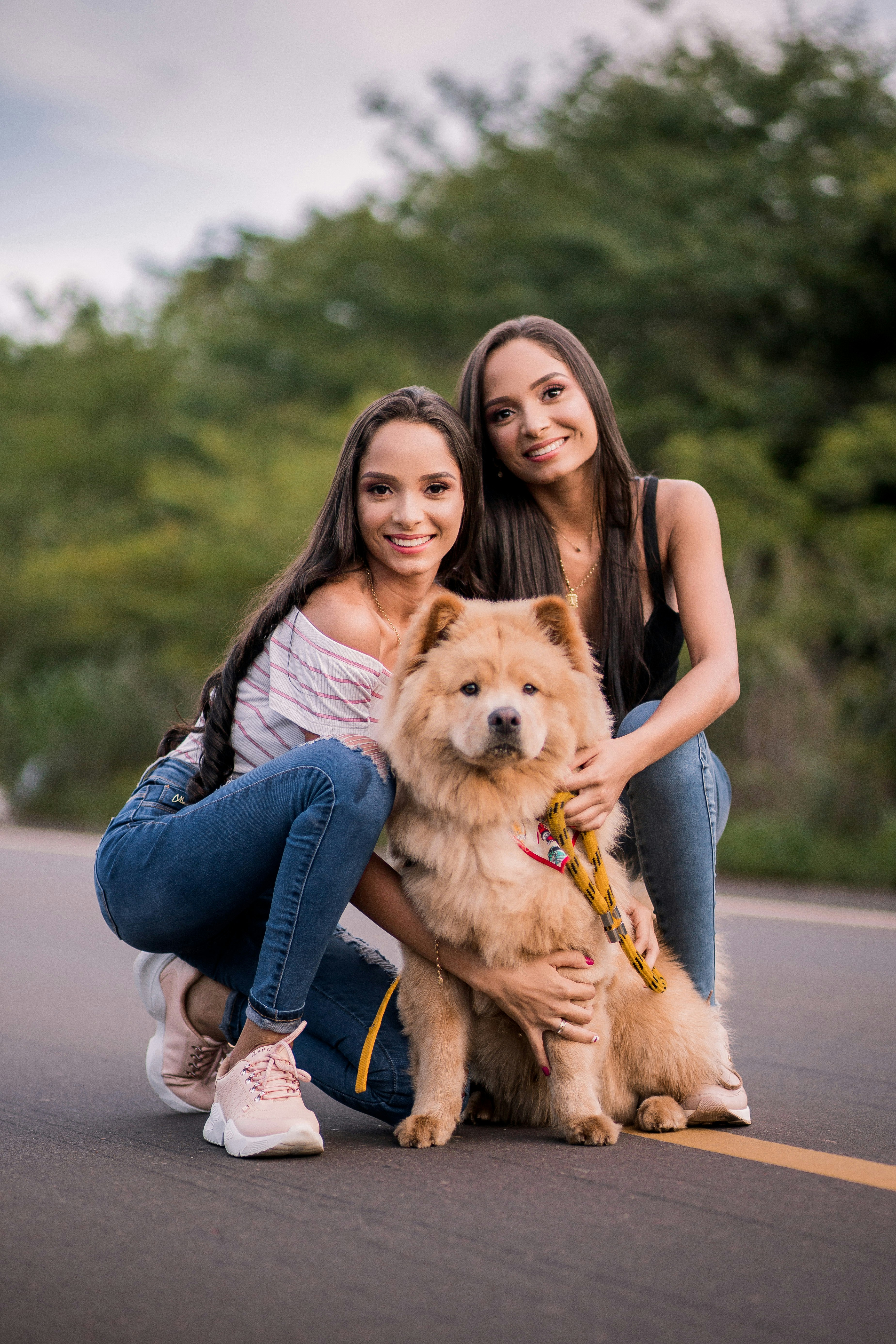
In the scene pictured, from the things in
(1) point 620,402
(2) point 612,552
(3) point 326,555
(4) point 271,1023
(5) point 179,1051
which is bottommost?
(5) point 179,1051

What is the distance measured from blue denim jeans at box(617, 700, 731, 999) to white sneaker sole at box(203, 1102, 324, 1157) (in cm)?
111

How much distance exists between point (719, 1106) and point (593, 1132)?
1.32 ft

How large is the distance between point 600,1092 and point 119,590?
16063 millimetres

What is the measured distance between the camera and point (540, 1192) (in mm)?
→ 2510

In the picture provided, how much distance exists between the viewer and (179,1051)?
3369 mm

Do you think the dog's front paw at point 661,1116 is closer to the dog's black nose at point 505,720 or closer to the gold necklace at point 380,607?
the dog's black nose at point 505,720

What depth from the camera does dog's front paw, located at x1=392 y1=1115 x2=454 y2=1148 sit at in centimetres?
289

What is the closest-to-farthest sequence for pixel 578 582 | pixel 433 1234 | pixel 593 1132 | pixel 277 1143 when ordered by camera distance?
pixel 433 1234 → pixel 277 1143 → pixel 593 1132 → pixel 578 582

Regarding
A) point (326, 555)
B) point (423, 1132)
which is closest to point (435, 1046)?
point (423, 1132)

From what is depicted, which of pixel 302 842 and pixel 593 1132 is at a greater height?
pixel 302 842

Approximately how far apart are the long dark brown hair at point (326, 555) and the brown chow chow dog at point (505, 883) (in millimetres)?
422

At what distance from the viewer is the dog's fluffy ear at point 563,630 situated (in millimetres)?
3092

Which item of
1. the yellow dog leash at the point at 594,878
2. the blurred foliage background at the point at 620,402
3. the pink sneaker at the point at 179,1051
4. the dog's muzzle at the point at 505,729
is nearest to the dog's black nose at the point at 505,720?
the dog's muzzle at the point at 505,729

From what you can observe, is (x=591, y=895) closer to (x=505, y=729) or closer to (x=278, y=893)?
(x=505, y=729)
